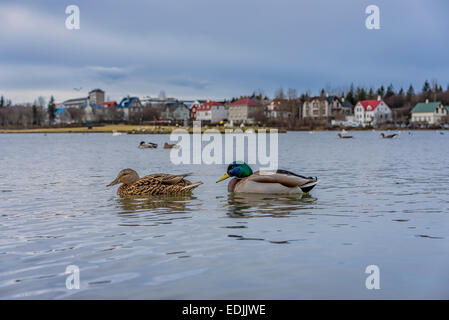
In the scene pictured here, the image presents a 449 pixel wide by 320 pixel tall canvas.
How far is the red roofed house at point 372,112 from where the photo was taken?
521 feet

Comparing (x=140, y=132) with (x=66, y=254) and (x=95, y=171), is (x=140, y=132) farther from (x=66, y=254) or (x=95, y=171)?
(x=66, y=254)

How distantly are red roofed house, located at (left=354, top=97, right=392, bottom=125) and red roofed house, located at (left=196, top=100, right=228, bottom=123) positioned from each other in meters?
48.5

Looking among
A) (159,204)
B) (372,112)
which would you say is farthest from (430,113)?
(159,204)

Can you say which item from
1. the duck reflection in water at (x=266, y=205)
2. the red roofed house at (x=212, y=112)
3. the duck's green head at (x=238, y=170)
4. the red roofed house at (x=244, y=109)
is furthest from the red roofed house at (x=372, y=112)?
the duck reflection in water at (x=266, y=205)

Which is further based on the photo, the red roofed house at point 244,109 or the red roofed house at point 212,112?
the red roofed house at point 212,112

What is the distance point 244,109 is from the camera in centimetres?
17425

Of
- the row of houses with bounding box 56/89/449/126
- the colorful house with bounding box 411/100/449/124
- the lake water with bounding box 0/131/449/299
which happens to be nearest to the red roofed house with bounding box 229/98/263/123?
the row of houses with bounding box 56/89/449/126

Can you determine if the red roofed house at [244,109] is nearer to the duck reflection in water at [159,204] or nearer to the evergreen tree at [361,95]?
the evergreen tree at [361,95]

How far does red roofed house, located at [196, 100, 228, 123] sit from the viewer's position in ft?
599

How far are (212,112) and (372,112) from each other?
55700mm

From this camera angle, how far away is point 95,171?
23.6 metres

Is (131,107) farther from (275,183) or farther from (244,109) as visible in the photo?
(275,183)

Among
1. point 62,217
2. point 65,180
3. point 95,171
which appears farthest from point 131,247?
point 95,171

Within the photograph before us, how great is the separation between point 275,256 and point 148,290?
2124mm
